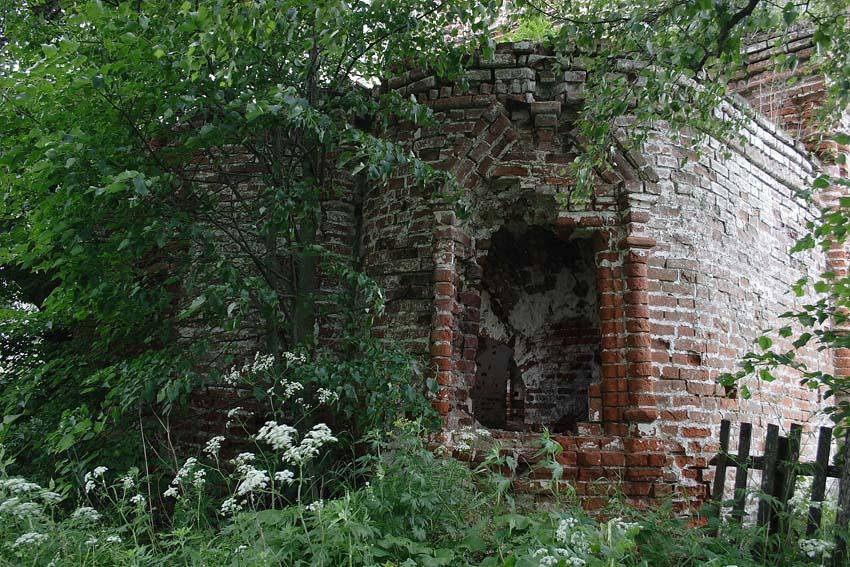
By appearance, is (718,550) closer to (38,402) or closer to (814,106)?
(38,402)

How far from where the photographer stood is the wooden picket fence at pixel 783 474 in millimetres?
3461

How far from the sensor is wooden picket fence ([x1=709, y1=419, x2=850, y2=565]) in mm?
3461

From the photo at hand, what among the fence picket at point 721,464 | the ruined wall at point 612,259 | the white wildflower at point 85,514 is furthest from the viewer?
the ruined wall at point 612,259

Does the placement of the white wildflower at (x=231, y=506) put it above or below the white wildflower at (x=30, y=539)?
above

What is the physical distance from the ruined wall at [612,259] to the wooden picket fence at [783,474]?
450mm

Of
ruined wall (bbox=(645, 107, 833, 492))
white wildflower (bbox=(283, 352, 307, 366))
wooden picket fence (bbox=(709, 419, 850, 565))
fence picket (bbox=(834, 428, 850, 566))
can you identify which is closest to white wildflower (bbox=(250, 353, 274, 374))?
white wildflower (bbox=(283, 352, 307, 366))

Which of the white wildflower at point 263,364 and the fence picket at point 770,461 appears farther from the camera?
the white wildflower at point 263,364

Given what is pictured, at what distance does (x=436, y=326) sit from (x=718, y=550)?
217 cm

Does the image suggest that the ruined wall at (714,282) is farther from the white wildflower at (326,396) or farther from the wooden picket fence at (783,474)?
the white wildflower at (326,396)

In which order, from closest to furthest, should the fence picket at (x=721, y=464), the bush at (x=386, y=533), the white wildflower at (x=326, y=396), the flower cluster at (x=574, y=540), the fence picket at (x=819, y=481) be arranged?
the flower cluster at (x=574, y=540) < the bush at (x=386, y=533) < the fence picket at (x=819, y=481) < the white wildflower at (x=326, y=396) < the fence picket at (x=721, y=464)

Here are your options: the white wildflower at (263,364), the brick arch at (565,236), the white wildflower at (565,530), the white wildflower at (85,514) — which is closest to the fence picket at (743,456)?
the brick arch at (565,236)

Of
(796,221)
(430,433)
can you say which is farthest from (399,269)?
(796,221)

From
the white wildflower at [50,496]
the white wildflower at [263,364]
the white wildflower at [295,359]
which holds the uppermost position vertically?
the white wildflower at [295,359]

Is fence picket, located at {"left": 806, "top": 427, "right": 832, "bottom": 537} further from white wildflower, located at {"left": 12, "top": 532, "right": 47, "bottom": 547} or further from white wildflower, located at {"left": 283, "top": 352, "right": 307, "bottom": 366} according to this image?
white wildflower, located at {"left": 12, "top": 532, "right": 47, "bottom": 547}
